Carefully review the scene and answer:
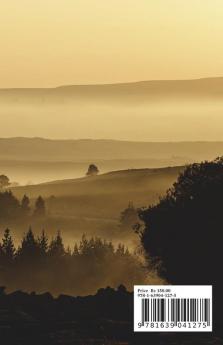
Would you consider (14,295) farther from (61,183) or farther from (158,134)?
(158,134)

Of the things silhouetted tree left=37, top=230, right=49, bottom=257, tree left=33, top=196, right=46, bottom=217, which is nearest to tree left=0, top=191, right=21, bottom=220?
tree left=33, top=196, right=46, bottom=217

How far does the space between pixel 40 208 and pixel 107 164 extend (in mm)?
1021

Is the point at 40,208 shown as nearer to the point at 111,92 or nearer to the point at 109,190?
the point at 109,190

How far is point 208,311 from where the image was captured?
15.3 m

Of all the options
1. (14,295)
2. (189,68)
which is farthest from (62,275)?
(189,68)

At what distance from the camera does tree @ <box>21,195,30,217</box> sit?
16.3 metres

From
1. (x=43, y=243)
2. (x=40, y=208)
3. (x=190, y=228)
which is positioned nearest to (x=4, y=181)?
(x=40, y=208)

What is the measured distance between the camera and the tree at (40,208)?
16.4 metres

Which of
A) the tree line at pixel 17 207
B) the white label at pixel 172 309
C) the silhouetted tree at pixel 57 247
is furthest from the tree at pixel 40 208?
the white label at pixel 172 309

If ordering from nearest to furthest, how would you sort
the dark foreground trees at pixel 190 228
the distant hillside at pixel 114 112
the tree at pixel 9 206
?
1. the dark foreground trees at pixel 190 228
2. the tree at pixel 9 206
3. the distant hillside at pixel 114 112

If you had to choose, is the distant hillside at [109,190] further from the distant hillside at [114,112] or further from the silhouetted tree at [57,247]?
the distant hillside at [114,112]

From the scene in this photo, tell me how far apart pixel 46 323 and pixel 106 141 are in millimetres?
2491

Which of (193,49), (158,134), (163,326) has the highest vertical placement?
(193,49)

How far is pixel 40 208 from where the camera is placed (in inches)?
645
